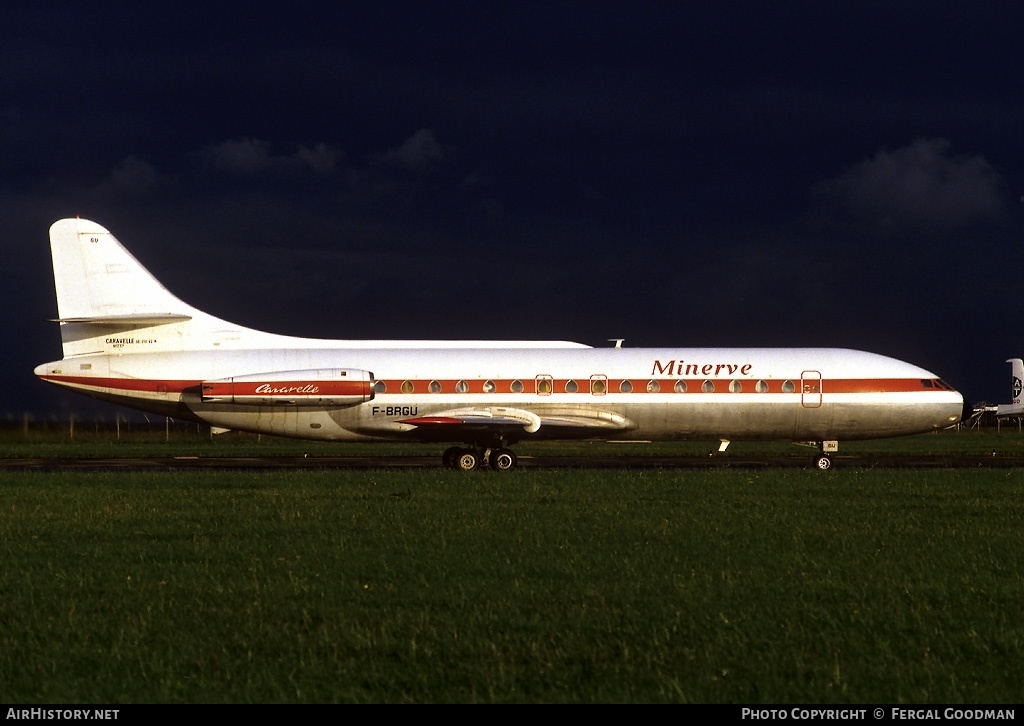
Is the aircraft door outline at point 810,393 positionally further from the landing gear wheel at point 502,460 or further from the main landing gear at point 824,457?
the landing gear wheel at point 502,460

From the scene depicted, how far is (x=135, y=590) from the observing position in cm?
1070

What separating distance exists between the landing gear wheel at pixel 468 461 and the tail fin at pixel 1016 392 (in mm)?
56703

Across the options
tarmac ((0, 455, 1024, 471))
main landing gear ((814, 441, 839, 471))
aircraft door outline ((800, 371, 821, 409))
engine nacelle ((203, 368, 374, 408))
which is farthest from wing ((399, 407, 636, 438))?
main landing gear ((814, 441, 839, 471))

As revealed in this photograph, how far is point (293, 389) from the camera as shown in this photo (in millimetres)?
31250

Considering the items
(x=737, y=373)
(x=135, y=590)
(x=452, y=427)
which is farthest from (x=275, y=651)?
(x=737, y=373)

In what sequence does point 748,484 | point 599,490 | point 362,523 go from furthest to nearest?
point 748,484, point 599,490, point 362,523

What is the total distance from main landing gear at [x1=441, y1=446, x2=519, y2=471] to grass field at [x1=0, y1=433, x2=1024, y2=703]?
41.0ft

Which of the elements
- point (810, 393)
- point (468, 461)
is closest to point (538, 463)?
point (468, 461)

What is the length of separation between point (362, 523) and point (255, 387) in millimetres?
15720

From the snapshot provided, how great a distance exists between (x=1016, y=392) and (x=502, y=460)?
60176 millimetres

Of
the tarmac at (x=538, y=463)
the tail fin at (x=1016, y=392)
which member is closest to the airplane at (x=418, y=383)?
the tarmac at (x=538, y=463)

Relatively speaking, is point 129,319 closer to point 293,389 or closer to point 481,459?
point 293,389

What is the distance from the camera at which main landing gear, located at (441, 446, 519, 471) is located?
105 ft
